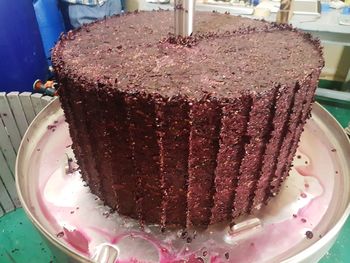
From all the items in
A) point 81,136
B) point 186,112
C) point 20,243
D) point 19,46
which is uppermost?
point 186,112

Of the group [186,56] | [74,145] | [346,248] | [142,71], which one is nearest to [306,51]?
[186,56]

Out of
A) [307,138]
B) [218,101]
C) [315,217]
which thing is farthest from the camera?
[307,138]

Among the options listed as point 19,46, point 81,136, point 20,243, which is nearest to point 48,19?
point 19,46

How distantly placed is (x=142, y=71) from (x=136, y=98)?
0.09 metres

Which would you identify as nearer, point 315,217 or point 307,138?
point 315,217

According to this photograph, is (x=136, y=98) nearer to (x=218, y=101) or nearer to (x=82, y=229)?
(x=218, y=101)

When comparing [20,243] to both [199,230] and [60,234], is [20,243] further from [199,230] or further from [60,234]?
[199,230]

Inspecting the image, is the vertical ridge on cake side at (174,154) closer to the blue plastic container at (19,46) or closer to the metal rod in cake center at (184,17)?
the metal rod in cake center at (184,17)

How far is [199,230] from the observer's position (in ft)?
2.69

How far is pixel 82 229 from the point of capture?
0.81 m

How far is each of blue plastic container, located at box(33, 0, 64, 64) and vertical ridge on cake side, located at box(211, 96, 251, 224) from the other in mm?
1713

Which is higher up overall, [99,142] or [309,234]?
[99,142]

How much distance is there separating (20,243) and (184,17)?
1226 mm

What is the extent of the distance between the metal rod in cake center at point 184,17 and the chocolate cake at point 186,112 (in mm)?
24
